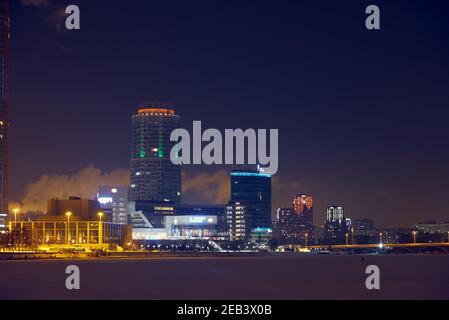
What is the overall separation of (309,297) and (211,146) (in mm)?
39271

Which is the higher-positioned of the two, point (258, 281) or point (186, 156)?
point (186, 156)

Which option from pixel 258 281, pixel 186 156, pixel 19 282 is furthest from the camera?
pixel 186 156

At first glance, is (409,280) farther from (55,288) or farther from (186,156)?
(55,288)

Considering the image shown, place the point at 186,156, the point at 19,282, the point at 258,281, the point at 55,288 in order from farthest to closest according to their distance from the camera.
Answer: the point at 186,156 < the point at 258,281 < the point at 19,282 < the point at 55,288

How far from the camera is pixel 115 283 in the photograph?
12888cm

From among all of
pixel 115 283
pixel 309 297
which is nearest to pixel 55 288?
pixel 115 283
